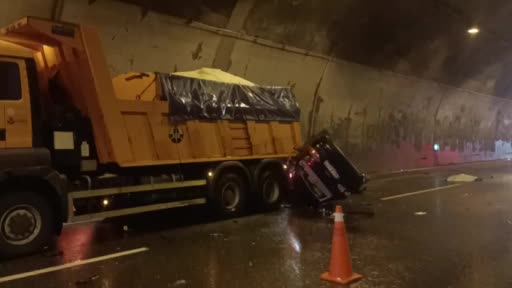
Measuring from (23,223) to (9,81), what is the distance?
1936 mm

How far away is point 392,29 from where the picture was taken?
710 inches

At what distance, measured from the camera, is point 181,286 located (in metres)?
5.59

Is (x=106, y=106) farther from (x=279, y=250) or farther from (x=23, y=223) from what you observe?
(x=279, y=250)

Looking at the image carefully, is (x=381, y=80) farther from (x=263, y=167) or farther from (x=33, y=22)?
(x=33, y=22)

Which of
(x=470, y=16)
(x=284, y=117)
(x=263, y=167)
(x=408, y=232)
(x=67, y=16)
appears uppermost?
(x=470, y=16)

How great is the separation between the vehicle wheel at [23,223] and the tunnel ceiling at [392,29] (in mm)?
5400

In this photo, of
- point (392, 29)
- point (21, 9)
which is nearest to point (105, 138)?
point (21, 9)

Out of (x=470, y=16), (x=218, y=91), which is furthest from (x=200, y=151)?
(x=470, y=16)

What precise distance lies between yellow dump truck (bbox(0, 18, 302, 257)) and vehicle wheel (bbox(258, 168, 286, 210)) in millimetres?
38

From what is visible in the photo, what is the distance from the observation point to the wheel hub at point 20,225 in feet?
22.0

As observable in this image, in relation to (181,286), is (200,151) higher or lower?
higher

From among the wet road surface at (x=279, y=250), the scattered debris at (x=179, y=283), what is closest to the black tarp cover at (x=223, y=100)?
the wet road surface at (x=279, y=250)

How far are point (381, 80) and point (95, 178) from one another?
14428 millimetres

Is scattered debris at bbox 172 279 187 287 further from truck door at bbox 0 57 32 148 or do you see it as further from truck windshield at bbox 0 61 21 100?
truck windshield at bbox 0 61 21 100
